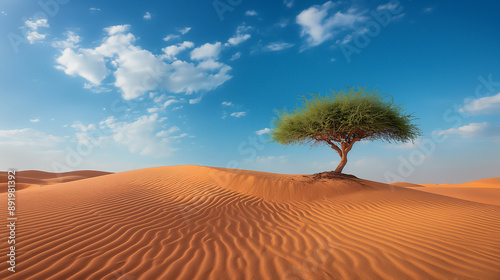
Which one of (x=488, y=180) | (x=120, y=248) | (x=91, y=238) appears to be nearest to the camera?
(x=120, y=248)

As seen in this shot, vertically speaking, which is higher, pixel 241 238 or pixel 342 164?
pixel 342 164

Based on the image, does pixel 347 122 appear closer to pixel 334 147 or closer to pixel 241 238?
pixel 334 147

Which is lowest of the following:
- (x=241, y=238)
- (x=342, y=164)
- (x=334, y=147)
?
(x=241, y=238)

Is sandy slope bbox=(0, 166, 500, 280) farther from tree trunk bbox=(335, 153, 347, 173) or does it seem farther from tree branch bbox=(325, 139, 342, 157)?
tree branch bbox=(325, 139, 342, 157)

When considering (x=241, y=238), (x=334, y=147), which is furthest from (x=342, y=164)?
(x=241, y=238)

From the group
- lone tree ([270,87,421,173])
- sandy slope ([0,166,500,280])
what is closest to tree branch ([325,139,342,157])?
lone tree ([270,87,421,173])

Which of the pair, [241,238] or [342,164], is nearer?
[241,238]

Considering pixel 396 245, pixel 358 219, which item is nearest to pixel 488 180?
pixel 358 219

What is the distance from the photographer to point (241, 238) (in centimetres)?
498

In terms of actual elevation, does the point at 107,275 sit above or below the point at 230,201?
below

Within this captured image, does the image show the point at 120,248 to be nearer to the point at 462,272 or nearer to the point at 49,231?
the point at 49,231

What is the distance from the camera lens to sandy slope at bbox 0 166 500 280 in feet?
11.3

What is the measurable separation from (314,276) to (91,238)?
4.31 metres

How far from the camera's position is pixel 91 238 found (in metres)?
4.51
